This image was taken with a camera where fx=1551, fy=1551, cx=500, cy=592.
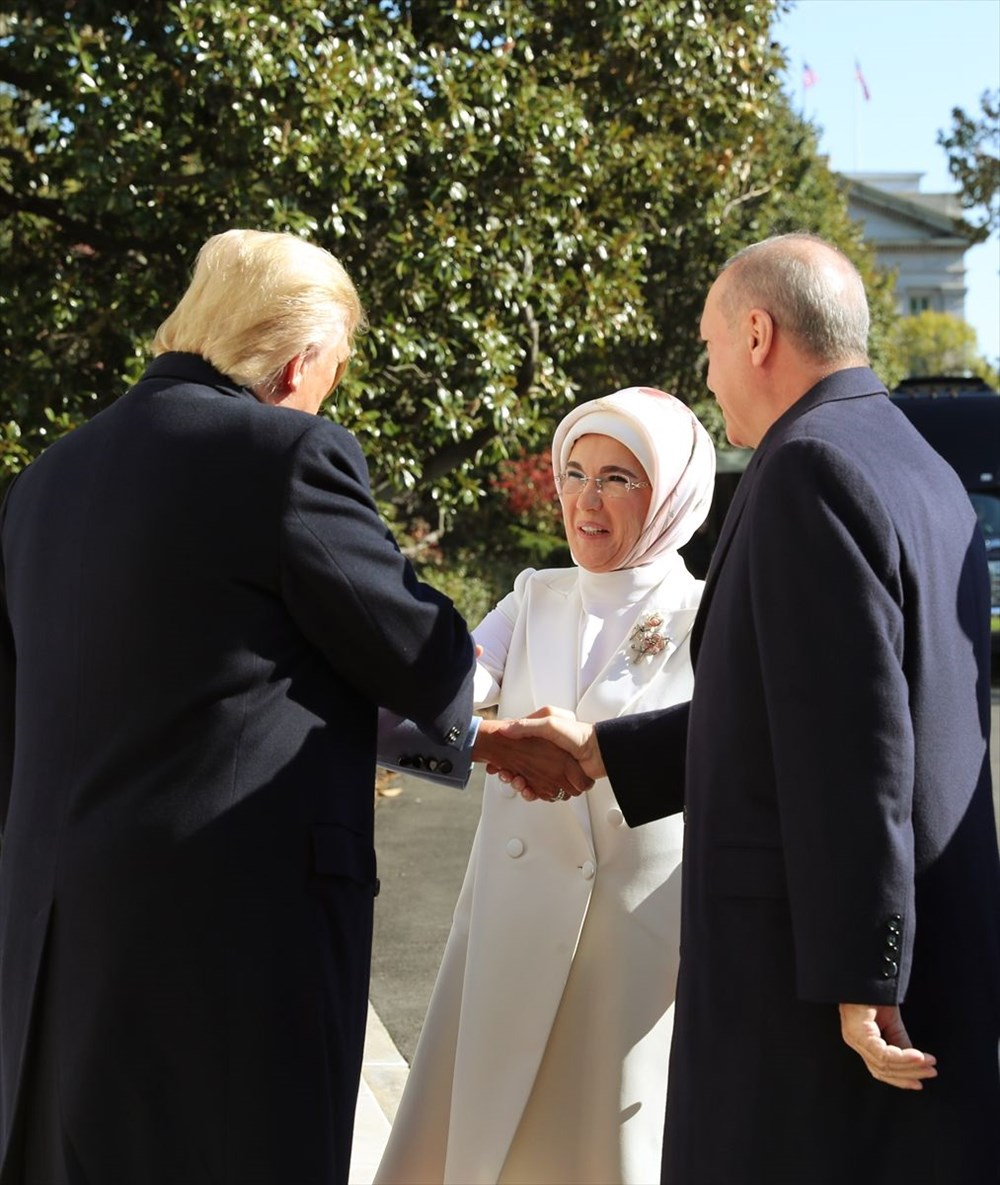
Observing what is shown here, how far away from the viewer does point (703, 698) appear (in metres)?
2.54

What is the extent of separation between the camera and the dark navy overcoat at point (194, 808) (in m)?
2.48

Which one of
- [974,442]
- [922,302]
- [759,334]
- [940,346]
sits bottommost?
[759,334]

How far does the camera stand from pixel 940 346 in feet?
266

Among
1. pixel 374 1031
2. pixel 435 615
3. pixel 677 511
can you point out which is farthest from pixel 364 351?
pixel 435 615

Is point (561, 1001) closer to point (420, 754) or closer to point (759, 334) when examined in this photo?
point (420, 754)

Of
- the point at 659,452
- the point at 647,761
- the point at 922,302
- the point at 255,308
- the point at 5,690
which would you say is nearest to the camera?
the point at 255,308

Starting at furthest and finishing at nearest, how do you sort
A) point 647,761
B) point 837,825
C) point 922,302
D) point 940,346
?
1. point 922,302
2. point 940,346
3. point 647,761
4. point 837,825

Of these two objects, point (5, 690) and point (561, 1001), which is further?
point (561, 1001)

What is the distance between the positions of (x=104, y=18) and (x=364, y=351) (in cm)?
212

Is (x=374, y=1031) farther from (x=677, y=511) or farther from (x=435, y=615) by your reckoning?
(x=435, y=615)

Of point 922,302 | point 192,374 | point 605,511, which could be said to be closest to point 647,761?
point 605,511

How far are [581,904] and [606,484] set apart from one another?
0.92 metres

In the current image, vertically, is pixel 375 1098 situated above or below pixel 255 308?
below

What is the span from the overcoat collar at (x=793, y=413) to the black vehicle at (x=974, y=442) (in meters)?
13.5
